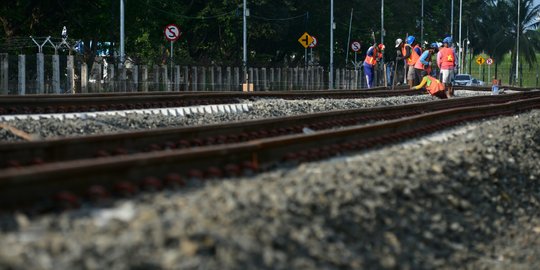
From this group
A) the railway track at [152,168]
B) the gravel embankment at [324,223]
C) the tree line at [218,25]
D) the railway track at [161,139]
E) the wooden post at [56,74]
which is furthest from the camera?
the tree line at [218,25]

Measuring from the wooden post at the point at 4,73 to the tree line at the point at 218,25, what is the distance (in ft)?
16.5

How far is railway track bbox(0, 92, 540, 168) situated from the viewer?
7.80 m

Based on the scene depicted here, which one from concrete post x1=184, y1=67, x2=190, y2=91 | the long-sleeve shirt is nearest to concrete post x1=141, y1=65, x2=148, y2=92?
concrete post x1=184, y1=67, x2=190, y2=91

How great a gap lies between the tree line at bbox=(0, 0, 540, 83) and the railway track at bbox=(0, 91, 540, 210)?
21864 mm

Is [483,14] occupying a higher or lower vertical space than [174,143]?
higher

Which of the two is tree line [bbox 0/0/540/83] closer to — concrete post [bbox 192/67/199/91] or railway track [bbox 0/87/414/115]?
concrete post [bbox 192/67/199/91]

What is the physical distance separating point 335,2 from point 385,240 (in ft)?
185

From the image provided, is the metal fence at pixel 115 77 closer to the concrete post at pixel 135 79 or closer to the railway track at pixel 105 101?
the concrete post at pixel 135 79

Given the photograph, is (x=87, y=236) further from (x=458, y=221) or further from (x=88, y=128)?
(x=88, y=128)

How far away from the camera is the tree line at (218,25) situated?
3653 centimetres

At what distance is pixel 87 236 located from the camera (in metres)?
4.88

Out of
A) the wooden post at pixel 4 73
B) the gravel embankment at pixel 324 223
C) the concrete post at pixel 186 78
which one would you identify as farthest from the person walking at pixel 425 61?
the gravel embankment at pixel 324 223

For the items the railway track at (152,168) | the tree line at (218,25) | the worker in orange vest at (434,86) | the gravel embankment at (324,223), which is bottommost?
the gravel embankment at (324,223)


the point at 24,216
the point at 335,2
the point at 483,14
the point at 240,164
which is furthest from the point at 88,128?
the point at 483,14
